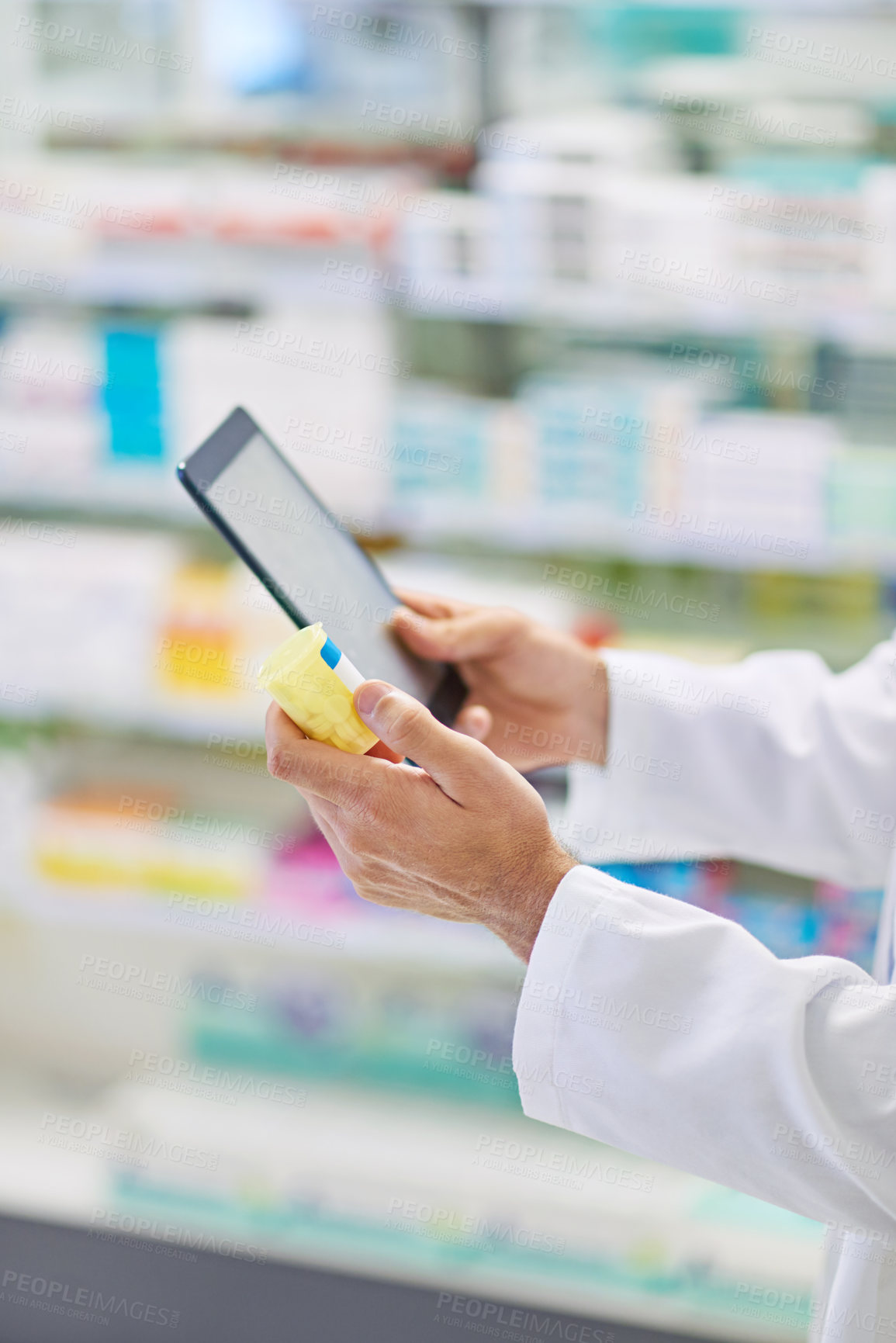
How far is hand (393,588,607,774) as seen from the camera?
1.17 meters

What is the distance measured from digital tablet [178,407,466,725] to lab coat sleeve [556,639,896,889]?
0.17 m

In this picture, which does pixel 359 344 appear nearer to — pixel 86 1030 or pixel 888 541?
pixel 888 541

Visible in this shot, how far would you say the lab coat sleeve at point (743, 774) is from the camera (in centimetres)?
119

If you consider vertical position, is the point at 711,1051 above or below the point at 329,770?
below

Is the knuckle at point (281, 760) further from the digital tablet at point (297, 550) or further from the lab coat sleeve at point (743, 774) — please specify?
the lab coat sleeve at point (743, 774)

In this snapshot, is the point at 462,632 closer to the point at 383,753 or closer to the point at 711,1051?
the point at 383,753

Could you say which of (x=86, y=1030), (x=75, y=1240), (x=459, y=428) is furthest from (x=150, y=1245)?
(x=459, y=428)

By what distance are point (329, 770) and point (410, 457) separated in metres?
1.10

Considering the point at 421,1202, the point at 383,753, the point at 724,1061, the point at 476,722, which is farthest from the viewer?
the point at 421,1202

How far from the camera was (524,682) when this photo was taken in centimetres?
119

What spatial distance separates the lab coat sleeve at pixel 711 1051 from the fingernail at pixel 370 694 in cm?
17

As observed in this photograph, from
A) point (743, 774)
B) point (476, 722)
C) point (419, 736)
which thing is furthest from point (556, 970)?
point (743, 774)

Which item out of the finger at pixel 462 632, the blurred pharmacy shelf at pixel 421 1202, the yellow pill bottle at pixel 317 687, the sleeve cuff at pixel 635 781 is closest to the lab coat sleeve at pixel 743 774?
the sleeve cuff at pixel 635 781

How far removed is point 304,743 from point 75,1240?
1.24 metres
